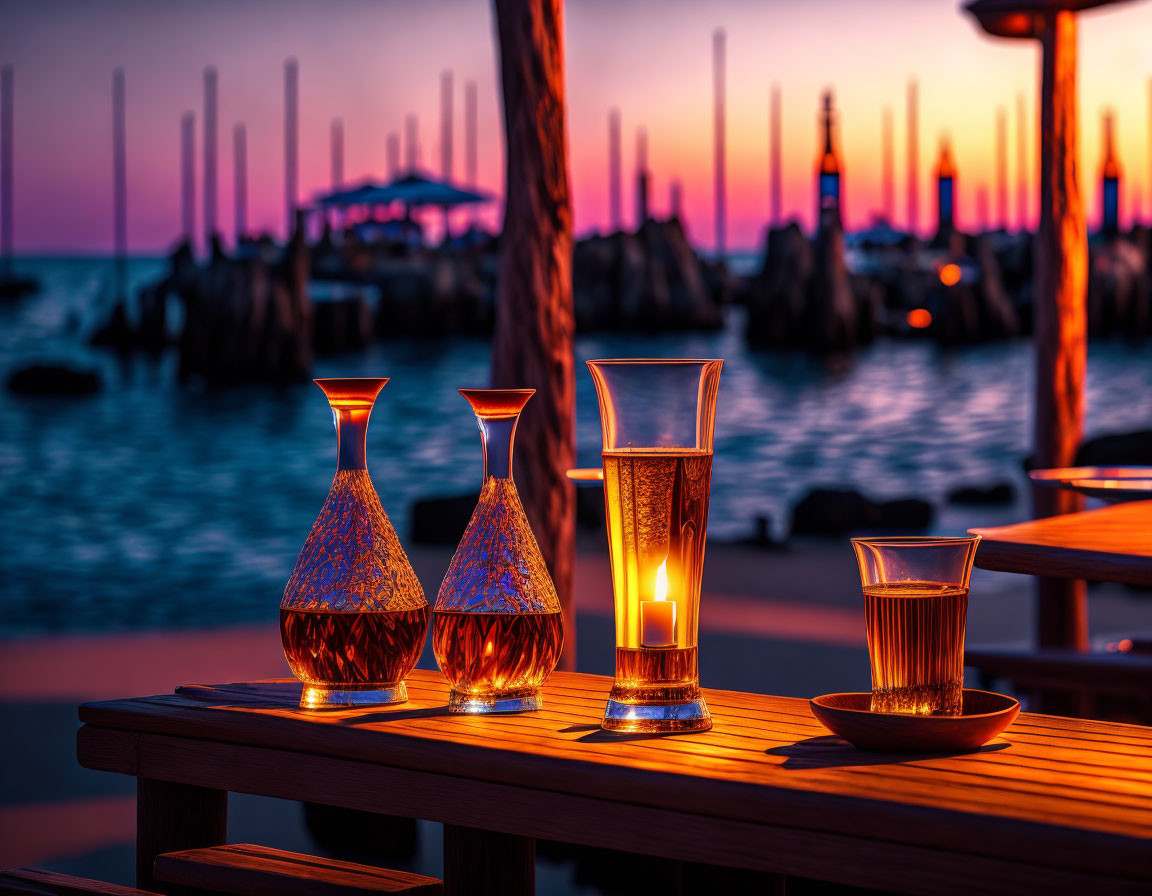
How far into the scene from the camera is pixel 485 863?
5.67 ft

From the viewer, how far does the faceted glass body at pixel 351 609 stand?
5.61ft

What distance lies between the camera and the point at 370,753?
157cm

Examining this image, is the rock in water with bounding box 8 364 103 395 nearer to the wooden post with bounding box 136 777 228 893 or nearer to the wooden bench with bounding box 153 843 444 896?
the wooden post with bounding box 136 777 228 893

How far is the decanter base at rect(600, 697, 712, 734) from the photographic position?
5.08 feet

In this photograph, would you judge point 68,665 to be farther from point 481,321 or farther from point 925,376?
point 481,321

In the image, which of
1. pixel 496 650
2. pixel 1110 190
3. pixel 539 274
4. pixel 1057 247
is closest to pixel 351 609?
pixel 496 650

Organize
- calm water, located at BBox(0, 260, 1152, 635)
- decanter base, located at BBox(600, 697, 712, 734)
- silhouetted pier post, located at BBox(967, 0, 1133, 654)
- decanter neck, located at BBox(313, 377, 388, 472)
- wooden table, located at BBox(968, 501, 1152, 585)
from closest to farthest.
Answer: decanter base, located at BBox(600, 697, 712, 734) < decanter neck, located at BBox(313, 377, 388, 472) < wooden table, located at BBox(968, 501, 1152, 585) < silhouetted pier post, located at BBox(967, 0, 1133, 654) < calm water, located at BBox(0, 260, 1152, 635)

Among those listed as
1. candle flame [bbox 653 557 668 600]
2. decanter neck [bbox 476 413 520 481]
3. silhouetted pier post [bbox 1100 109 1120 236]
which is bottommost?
candle flame [bbox 653 557 668 600]

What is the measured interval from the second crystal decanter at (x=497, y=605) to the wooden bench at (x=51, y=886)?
43 centimetres

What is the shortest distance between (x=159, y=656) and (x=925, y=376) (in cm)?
3278

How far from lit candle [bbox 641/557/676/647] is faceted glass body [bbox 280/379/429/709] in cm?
30

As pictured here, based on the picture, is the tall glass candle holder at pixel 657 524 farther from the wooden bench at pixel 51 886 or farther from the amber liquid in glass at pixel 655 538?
the wooden bench at pixel 51 886

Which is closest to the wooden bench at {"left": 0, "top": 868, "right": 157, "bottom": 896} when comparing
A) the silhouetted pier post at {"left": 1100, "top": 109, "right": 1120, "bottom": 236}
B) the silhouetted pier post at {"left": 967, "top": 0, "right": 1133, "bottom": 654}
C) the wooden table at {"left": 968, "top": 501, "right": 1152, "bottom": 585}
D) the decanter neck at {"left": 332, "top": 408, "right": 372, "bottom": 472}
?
the decanter neck at {"left": 332, "top": 408, "right": 372, "bottom": 472}

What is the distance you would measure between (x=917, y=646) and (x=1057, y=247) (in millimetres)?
4062
